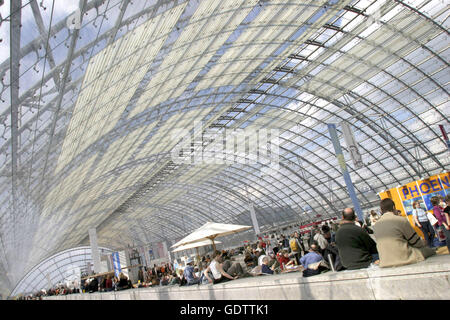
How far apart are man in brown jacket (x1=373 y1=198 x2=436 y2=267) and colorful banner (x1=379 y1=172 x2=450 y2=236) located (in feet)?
41.2

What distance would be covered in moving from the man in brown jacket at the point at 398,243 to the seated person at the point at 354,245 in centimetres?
66

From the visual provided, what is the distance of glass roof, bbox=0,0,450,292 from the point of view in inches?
460

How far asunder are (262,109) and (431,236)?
26.5 m

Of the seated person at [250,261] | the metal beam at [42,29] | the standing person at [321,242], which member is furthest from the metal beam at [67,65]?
the seated person at [250,261]

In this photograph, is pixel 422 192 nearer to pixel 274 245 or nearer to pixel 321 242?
pixel 321 242

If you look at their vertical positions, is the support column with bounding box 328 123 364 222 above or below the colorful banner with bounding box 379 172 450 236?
above

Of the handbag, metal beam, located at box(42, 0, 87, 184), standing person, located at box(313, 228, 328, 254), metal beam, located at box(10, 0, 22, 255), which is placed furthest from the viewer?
standing person, located at box(313, 228, 328, 254)

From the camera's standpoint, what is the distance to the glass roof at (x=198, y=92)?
1170cm

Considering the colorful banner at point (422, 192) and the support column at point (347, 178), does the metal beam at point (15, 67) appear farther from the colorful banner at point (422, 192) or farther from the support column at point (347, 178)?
the support column at point (347, 178)

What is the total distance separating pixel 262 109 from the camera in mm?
37062

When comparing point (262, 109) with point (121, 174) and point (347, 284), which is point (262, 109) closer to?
point (121, 174)

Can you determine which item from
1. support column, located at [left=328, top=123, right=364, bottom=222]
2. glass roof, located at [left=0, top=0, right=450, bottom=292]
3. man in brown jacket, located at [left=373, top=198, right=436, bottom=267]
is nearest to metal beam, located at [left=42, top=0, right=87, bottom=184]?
glass roof, located at [left=0, top=0, right=450, bottom=292]

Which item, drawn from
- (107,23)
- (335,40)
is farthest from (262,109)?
(107,23)

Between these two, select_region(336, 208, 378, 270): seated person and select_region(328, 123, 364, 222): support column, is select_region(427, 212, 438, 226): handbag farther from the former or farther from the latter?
select_region(328, 123, 364, 222): support column
